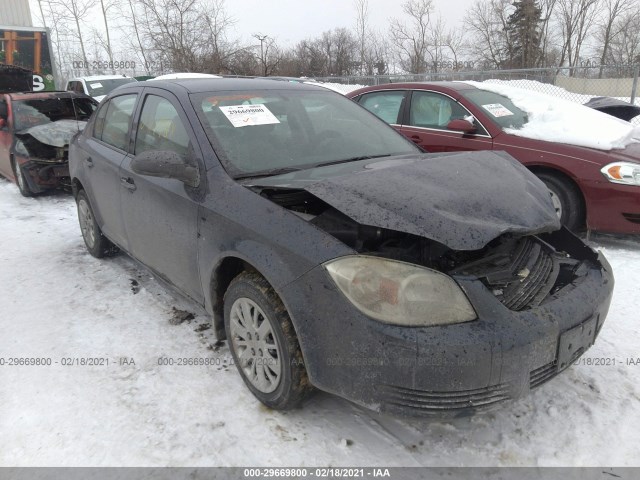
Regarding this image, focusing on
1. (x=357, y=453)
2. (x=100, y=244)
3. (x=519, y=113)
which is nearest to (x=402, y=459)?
(x=357, y=453)

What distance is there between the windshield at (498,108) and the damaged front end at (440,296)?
2.85 meters

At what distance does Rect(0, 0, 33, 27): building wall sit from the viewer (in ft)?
59.7

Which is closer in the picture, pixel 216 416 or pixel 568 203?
pixel 216 416

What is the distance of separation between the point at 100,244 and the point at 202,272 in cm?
219

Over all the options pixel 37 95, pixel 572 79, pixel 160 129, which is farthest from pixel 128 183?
pixel 572 79

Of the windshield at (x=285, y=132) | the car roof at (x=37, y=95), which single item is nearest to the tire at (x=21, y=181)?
the car roof at (x=37, y=95)

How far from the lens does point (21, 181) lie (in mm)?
7004

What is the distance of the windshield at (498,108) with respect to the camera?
501cm

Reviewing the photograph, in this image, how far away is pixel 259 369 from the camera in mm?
2410

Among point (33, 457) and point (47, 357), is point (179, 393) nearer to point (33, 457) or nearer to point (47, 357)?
point (33, 457)

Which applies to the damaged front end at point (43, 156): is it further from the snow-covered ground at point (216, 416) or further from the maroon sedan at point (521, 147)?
the maroon sedan at point (521, 147)

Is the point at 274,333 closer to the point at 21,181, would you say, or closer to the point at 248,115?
the point at 248,115

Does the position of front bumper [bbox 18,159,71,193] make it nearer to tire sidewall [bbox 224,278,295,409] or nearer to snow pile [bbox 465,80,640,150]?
tire sidewall [bbox 224,278,295,409]

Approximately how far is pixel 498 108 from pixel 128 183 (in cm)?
389
